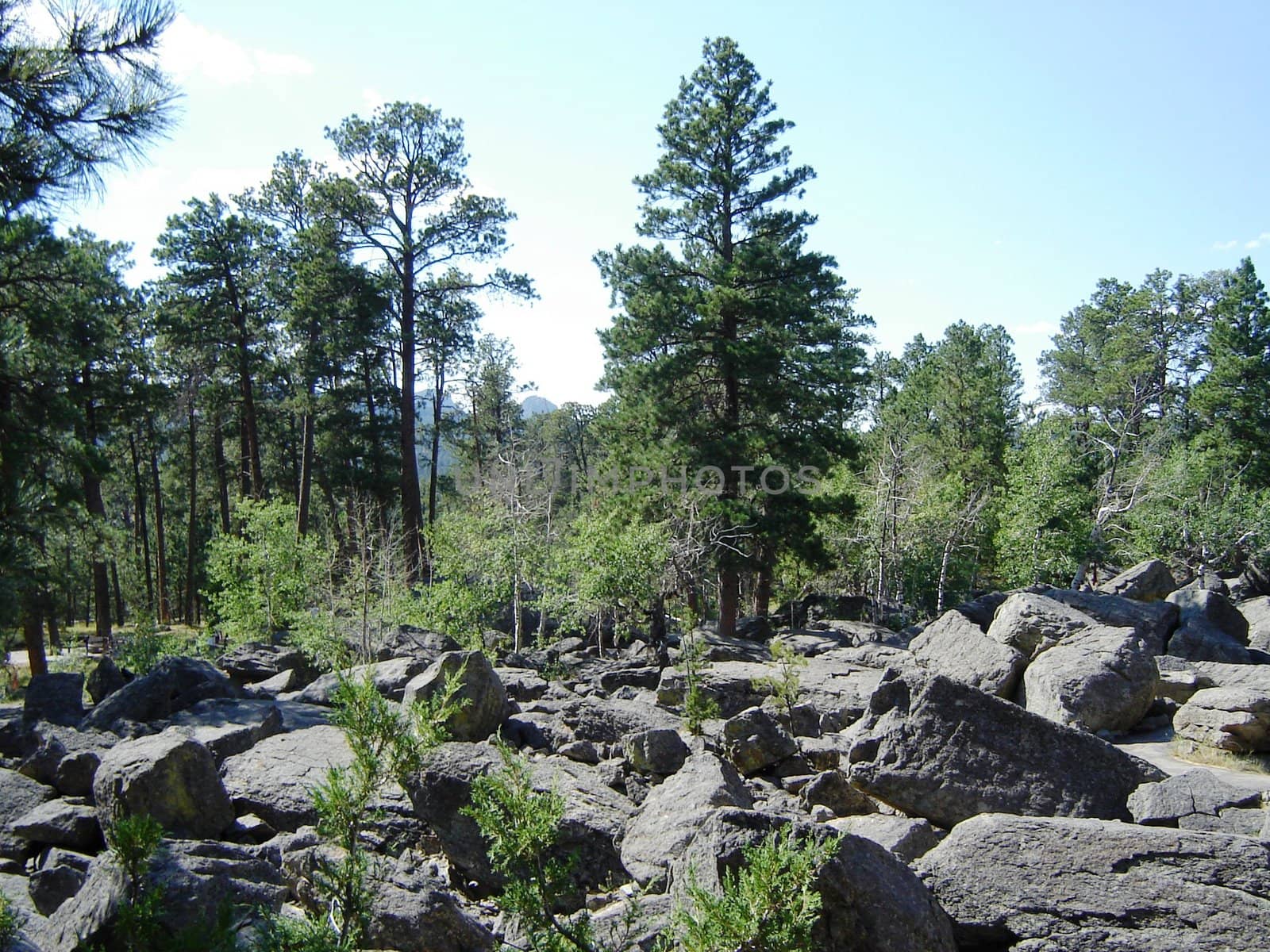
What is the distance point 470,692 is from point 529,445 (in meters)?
28.6

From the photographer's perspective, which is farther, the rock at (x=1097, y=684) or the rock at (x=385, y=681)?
the rock at (x=385, y=681)

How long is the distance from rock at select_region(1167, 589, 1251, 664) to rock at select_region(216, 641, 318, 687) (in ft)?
47.7

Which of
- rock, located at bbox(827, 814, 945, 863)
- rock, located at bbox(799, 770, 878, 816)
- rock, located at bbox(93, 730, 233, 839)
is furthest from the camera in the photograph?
rock, located at bbox(799, 770, 878, 816)

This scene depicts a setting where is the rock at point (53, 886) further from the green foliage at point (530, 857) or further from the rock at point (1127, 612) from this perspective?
the rock at point (1127, 612)

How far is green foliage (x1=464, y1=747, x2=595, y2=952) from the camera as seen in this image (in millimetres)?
4137

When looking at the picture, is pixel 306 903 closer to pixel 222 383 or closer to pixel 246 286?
pixel 246 286

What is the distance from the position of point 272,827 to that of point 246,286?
24454 millimetres

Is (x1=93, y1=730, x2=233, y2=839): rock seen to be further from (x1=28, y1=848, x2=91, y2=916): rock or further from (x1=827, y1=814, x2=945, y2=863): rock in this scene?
(x1=827, y1=814, x2=945, y2=863): rock

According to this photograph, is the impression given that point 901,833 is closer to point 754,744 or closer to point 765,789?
point 765,789

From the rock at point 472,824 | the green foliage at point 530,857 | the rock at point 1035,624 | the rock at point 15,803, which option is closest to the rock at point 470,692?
the rock at point 472,824

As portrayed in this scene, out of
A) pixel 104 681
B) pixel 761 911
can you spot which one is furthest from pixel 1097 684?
pixel 104 681

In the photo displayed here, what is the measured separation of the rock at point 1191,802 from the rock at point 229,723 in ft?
28.0

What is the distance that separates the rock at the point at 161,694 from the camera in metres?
10.9

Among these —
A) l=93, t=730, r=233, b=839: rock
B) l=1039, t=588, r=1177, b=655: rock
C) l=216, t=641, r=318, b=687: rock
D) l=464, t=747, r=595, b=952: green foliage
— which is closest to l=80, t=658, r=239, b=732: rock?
l=216, t=641, r=318, b=687: rock
